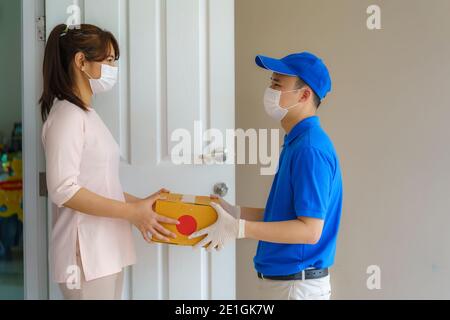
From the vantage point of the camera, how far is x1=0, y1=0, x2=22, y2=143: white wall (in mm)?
2672

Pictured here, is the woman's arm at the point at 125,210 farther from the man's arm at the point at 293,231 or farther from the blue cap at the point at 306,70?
the blue cap at the point at 306,70

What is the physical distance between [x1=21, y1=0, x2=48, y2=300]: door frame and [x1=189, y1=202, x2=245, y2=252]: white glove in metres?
0.80

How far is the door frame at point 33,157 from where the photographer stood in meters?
1.97

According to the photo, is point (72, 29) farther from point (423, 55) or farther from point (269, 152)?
point (423, 55)

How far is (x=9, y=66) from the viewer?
2.76 m

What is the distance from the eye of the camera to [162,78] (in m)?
1.89

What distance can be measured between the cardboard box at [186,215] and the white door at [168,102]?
350 mm

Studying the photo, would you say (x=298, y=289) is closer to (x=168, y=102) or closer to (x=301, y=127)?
(x=301, y=127)

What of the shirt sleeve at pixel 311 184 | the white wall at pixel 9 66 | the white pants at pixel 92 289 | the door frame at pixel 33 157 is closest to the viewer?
the shirt sleeve at pixel 311 184

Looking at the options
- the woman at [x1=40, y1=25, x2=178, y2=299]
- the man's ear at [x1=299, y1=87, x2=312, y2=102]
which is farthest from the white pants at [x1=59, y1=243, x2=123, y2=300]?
the man's ear at [x1=299, y1=87, x2=312, y2=102]

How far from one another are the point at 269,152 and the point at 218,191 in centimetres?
38

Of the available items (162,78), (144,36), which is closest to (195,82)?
(162,78)

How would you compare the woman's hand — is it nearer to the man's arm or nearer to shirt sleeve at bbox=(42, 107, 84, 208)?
shirt sleeve at bbox=(42, 107, 84, 208)

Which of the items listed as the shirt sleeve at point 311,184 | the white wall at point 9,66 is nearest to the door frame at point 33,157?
the white wall at point 9,66
